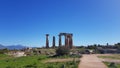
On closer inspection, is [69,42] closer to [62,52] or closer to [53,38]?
[53,38]

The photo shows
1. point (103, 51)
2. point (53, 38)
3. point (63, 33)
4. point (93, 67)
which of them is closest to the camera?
point (93, 67)

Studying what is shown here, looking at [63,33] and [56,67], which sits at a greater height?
[63,33]

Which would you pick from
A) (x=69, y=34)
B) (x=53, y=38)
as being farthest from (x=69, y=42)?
(x=53, y=38)

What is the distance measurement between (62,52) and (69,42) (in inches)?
1131

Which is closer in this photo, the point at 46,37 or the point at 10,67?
the point at 10,67

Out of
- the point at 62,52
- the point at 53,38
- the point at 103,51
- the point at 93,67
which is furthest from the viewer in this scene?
the point at 53,38

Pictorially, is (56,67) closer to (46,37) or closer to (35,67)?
(35,67)

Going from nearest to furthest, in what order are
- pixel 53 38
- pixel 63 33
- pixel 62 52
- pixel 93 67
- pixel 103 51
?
1. pixel 93 67
2. pixel 62 52
3. pixel 103 51
4. pixel 63 33
5. pixel 53 38

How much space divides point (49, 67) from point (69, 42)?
48452 millimetres

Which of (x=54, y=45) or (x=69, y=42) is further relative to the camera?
(x=54, y=45)

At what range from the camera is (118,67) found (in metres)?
24.2

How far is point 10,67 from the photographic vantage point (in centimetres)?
2439

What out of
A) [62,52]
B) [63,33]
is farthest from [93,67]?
[63,33]

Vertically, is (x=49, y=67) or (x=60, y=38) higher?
(x=60, y=38)
